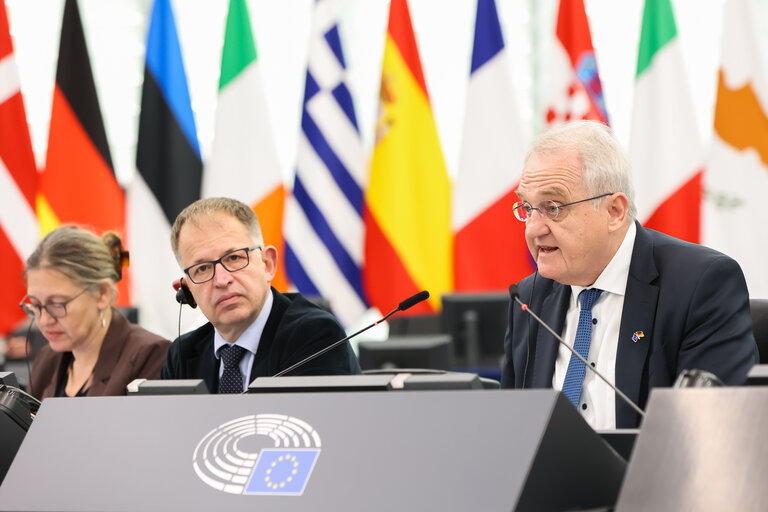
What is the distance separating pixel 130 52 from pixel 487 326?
3.41 m

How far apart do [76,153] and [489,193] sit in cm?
243

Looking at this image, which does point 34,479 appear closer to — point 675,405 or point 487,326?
point 675,405

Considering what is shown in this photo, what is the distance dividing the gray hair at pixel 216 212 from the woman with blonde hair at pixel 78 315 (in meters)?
0.51

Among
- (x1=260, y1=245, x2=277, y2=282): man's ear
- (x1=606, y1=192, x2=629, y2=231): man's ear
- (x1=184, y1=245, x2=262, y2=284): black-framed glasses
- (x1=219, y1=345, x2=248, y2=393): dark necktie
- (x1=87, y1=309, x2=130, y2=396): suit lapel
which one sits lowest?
(x1=87, y1=309, x2=130, y2=396): suit lapel

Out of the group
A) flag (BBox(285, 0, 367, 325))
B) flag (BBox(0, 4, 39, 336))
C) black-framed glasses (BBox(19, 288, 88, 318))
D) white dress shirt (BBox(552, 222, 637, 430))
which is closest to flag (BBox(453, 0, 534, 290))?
flag (BBox(285, 0, 367, 325))

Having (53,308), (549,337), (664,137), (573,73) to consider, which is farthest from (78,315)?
(664,137)

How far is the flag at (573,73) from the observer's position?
5086 millimetres

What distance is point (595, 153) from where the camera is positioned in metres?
2.11

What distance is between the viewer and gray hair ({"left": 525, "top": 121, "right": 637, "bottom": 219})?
82.7 inches

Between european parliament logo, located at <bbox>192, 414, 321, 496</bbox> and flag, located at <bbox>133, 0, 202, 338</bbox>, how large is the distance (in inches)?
160

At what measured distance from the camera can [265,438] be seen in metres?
1.25

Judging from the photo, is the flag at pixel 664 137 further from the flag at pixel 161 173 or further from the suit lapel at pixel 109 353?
the suit lapel at pixel 109 353

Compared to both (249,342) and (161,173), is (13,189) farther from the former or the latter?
(249,342)

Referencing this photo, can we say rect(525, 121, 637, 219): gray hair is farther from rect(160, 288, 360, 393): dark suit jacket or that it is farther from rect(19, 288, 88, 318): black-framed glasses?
rect(19, 288, 88, 318): black-framed glasses
